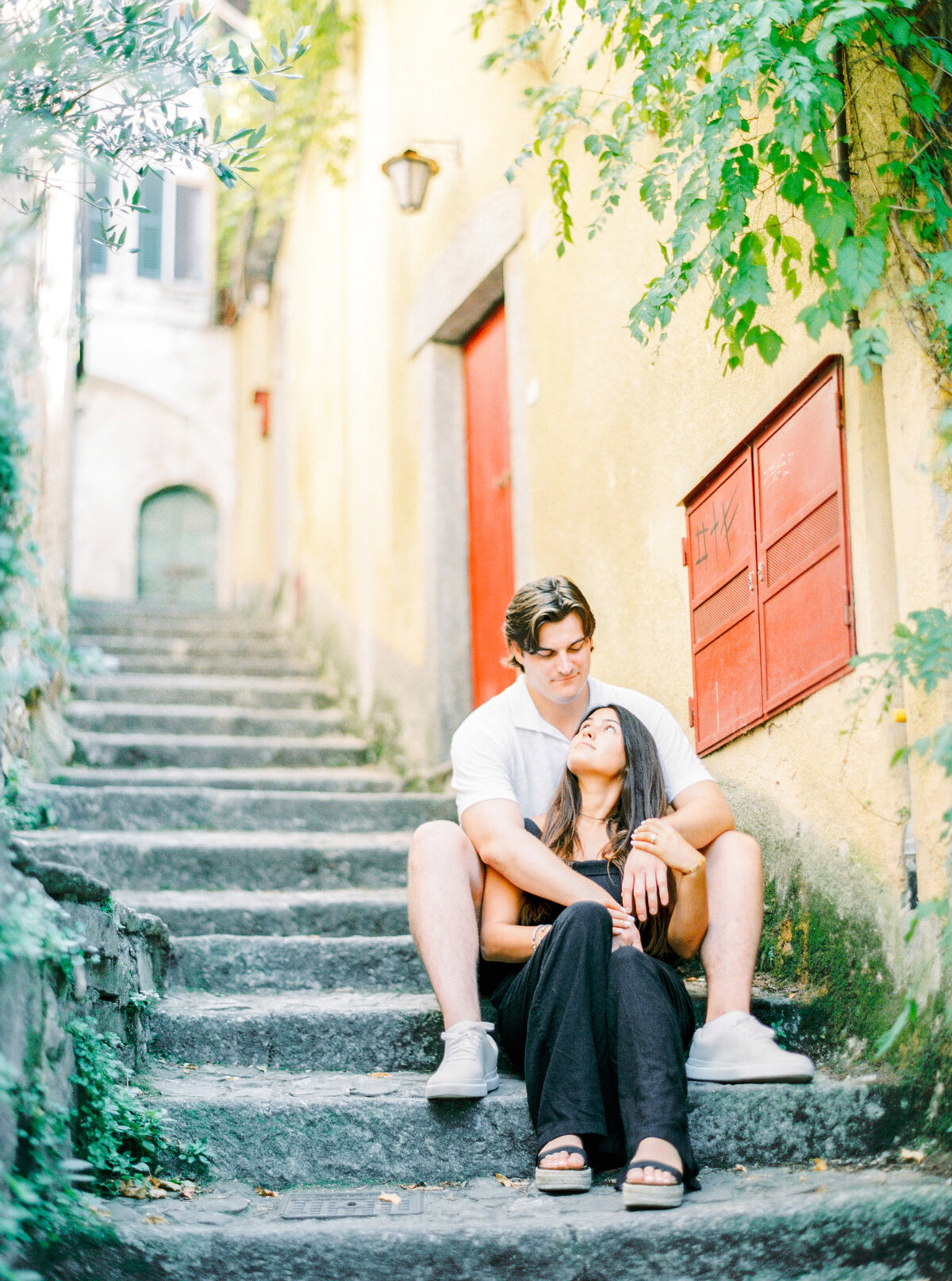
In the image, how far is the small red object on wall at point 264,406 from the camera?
11367 mm

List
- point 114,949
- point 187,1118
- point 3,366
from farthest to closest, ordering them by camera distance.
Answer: point 114,949, point 187,1118, point 3,366

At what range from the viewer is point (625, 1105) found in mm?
2197

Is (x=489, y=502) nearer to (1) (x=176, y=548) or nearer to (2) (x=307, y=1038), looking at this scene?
(2) (x=307, y=1038)

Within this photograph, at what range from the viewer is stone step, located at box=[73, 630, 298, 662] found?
6.86 meters

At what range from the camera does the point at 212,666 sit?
6848mm

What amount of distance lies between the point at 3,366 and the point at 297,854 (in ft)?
7.94

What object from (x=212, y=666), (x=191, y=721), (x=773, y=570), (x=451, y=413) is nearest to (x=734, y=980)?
(x=773, y=570)

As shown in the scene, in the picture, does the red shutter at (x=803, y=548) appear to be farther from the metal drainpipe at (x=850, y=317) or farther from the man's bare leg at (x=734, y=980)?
the man's bare leg at (x=734, y=980)

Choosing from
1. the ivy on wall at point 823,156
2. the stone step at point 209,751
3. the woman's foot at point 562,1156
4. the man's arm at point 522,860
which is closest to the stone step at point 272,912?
the man's arm at point 522,860

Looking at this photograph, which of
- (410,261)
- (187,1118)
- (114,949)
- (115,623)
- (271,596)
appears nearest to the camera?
(187,1118)

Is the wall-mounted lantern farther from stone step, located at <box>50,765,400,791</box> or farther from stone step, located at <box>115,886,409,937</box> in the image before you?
stone step, located at <box>115,886,409,937</box>

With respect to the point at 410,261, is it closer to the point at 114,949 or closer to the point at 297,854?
the point at 297,854

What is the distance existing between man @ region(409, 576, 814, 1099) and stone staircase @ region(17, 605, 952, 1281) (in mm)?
98

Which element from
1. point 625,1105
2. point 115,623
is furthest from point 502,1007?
point 115,623
